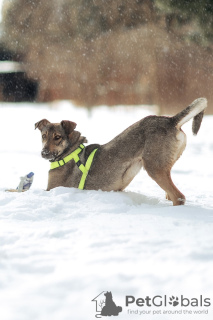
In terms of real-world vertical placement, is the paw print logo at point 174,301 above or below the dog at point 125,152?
below

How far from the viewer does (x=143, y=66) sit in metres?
17.6

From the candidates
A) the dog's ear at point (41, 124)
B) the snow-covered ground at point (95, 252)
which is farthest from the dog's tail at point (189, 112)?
the dog's ear at point (41, 124)

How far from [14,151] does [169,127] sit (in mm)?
8155

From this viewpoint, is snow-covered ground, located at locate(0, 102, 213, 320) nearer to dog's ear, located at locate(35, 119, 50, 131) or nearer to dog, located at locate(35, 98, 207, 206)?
dog, located at locate(35, 98, 207, 206)

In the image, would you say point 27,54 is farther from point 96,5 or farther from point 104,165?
point 104,165

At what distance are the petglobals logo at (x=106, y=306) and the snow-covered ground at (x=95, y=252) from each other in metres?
0.03

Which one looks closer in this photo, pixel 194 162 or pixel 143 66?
pixel 194 162

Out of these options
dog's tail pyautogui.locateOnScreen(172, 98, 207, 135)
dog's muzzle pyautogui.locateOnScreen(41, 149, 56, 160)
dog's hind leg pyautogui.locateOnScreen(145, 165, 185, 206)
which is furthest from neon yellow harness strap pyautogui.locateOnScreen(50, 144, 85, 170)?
dog's tail pyautogui.locateOnScreen(172, 98, 207, 135)

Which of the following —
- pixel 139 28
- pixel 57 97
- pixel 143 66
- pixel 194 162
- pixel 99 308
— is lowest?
pixel 99 308

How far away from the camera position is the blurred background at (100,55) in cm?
1675

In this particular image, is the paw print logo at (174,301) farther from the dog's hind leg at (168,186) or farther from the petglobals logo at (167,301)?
the dog's hind leg at (168,186)

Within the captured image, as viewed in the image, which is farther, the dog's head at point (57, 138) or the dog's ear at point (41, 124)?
the dog's ear at point (41, 124)

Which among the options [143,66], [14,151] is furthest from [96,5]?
[14,151]

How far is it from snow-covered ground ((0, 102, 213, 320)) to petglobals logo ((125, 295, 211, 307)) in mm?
23
